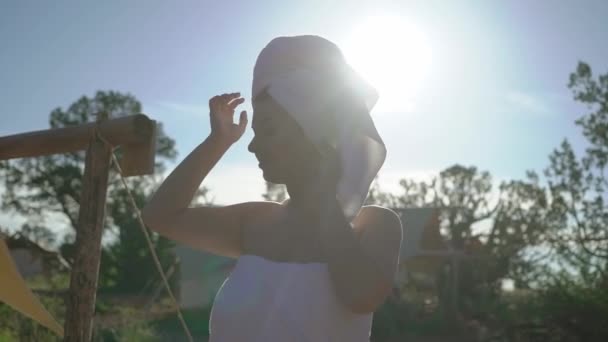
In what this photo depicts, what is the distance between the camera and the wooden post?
2982 millimetres

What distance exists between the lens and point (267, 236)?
1.86 meters

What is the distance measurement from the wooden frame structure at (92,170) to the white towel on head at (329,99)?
1.38 meters

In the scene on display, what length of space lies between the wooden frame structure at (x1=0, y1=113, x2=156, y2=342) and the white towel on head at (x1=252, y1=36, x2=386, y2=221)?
54.3 inches

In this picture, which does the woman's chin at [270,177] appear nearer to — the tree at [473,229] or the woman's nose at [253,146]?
the woman's nose at [253,146]

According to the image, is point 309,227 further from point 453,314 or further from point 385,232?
point 453,314

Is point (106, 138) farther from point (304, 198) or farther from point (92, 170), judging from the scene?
point (304, 198)

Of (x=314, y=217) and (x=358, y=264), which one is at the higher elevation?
(x=314, y=217)

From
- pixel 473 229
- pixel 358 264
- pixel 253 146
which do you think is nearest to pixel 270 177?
pixel 253 146

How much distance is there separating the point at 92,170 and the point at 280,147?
70.4 inches

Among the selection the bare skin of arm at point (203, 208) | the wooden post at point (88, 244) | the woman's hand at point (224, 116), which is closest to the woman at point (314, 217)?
the bare skin of arm at point (203, 208)

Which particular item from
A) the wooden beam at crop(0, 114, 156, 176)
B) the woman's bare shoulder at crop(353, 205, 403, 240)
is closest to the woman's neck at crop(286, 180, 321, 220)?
the woman's bare shoulder at crop(353, 205, 403, 240)

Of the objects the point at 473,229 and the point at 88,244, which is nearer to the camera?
the point at 88,244

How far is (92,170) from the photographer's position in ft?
10.2

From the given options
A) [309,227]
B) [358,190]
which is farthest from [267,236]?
[358,190]
